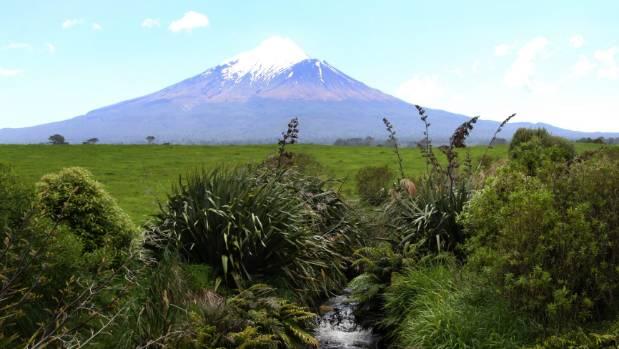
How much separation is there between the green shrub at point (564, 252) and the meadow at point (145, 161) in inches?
709

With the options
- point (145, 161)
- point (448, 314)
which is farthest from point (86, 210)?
point (145, 161)

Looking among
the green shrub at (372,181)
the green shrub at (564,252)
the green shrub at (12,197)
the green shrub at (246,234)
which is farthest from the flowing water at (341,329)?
the green shrub at (372,181)

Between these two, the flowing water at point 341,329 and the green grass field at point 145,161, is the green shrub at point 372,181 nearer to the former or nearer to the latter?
the green grass field at point 145,161

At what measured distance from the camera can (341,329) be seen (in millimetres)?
9508

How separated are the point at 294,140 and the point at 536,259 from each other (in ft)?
25.6

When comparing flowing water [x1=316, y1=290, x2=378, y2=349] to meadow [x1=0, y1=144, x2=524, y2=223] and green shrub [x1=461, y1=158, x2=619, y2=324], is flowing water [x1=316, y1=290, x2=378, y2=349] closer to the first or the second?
green shrub [x1=461, y1=158, x2=619, y2=324]

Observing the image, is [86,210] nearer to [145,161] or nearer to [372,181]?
[372,181]

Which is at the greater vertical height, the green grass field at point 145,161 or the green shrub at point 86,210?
the green shrub at point 86,210

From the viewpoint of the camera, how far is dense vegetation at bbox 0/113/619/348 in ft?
20.2

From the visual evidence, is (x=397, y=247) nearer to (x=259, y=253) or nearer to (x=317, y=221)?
(x=317, y=221)

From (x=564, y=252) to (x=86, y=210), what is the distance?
20.8 feet

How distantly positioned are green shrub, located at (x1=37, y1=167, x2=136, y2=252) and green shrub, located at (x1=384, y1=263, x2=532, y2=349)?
13.7 feet

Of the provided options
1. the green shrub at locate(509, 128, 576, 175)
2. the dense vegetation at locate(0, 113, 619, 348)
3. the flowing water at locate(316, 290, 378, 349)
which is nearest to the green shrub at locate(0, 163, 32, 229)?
the dense vegetation at locate(0, 113, 619, 348)

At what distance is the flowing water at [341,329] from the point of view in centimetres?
887
